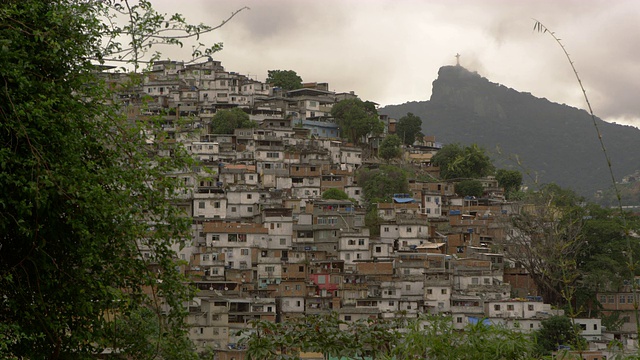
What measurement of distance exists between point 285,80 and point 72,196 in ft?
170

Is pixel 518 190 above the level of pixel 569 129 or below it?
below

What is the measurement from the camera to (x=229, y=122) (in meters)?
45.1

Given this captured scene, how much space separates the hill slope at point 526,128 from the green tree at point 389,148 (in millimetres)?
46997

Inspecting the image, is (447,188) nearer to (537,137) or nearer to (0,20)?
(0,20)

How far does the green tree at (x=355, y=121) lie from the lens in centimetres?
4841

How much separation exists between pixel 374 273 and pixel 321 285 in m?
2.18

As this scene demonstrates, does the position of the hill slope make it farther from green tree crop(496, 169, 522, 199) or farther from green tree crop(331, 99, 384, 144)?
green tree crop(331, 99, 384, 144)

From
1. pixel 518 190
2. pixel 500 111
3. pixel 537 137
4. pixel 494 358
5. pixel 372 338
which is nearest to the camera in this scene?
pixel 494 358

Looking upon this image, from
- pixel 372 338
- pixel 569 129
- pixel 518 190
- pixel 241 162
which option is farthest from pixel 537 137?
pixel 372 338

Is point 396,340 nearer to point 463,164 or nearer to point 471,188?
point 471,188

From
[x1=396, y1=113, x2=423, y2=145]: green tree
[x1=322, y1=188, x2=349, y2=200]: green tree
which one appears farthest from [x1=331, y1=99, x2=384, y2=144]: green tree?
[x1=322, y1=188, x2=349, y2=200]: green tree

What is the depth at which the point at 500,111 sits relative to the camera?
119m

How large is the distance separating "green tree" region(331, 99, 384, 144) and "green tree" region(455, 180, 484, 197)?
6.36 meters

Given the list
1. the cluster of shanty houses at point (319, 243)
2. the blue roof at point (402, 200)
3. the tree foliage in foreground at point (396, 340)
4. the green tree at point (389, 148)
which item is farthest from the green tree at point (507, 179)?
the tree foliage in foreground at point (396, 340)
